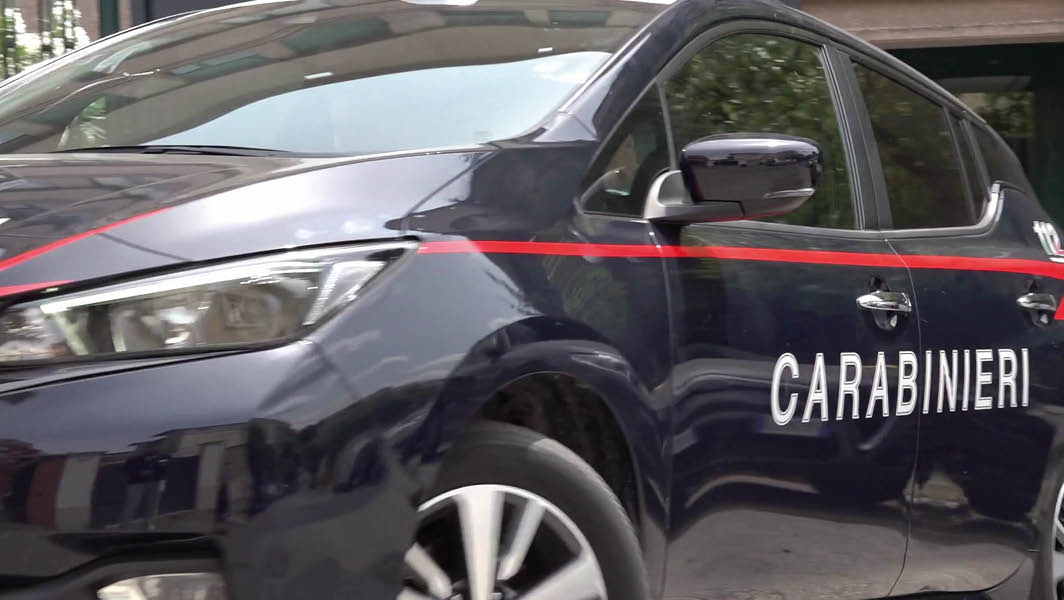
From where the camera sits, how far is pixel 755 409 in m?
3.28

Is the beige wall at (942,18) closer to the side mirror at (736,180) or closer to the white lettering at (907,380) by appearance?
the white lettering at (907,380)

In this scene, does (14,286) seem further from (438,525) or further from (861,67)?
(861,67)

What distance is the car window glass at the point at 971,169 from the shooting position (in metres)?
4.55

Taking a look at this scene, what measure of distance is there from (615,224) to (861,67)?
1.38 m

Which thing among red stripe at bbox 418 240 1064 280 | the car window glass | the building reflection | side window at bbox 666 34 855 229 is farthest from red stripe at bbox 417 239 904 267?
the car window glass

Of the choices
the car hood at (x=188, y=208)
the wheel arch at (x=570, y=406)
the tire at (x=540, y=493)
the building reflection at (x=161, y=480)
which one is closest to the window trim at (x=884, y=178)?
the wheel arch at (x=570, y=406)

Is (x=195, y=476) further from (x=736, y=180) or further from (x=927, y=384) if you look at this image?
(x=927, y=384)

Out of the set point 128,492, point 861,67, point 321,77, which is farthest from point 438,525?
point 861,67

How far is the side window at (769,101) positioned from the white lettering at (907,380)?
0.32 metres

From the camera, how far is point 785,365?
3.38 meters

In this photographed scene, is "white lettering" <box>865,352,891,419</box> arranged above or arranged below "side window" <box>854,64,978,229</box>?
below

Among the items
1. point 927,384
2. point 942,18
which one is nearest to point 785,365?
point 927,384

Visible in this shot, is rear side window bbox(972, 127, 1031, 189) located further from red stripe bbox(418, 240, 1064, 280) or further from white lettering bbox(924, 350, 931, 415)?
white lettering bbox(924, 350, 931, 415)

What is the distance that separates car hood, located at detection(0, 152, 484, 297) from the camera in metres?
2.37
